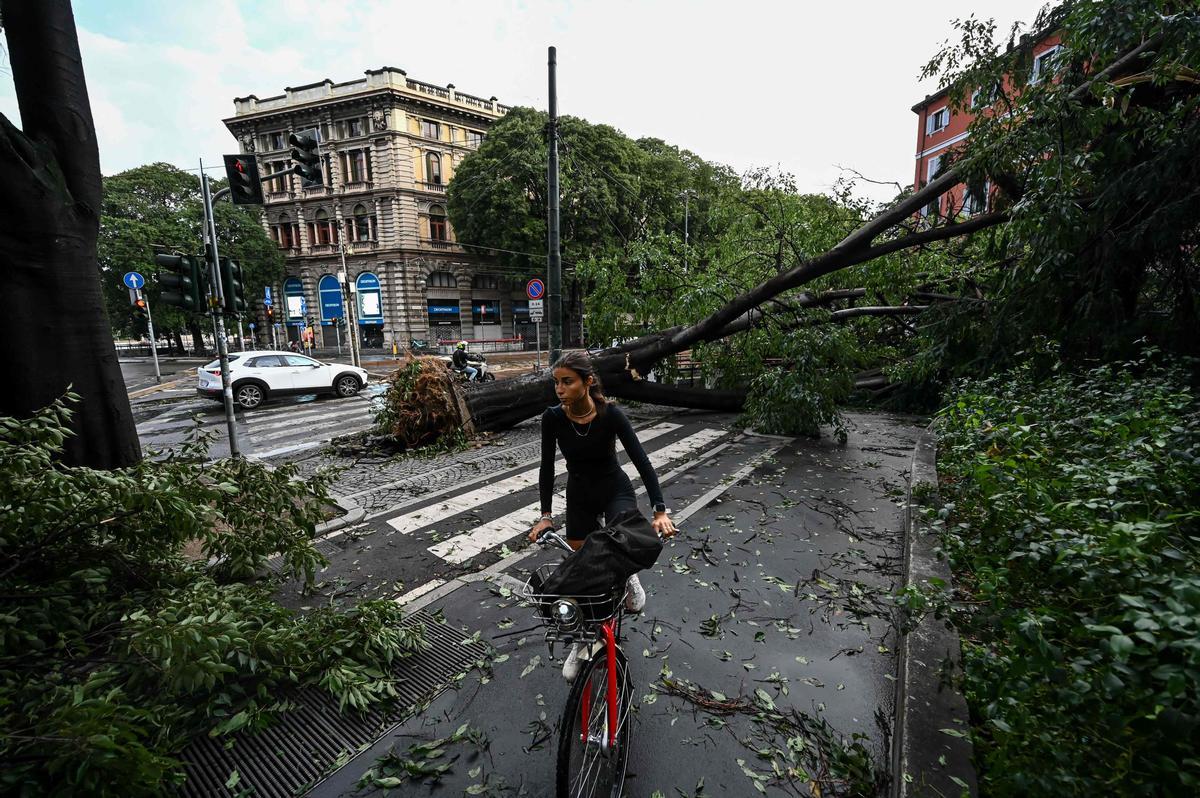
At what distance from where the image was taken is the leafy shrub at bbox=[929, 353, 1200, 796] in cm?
147

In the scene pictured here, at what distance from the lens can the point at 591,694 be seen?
8.38 ft

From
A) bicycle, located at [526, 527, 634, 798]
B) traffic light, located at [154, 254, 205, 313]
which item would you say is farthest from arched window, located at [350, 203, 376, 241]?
bicycle, located at [526, 527, 634, 798]

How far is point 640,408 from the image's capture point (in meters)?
13.9

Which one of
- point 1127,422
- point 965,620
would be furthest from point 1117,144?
point 965,620

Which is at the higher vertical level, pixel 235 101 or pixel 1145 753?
pixel 235 101

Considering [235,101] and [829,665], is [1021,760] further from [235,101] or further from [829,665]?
[235,101]

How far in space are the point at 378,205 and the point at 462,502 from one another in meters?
38.2

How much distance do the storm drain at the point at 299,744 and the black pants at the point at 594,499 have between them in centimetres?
134

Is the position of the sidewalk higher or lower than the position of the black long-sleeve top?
lower

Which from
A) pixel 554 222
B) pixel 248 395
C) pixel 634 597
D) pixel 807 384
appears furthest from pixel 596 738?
pixel 248 395

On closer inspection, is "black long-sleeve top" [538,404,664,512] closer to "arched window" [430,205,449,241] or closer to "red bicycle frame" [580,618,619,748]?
"red bicycle frame" [580,618,619,748]

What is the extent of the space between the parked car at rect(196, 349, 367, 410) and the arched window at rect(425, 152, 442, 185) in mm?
27306

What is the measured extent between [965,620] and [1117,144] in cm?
585

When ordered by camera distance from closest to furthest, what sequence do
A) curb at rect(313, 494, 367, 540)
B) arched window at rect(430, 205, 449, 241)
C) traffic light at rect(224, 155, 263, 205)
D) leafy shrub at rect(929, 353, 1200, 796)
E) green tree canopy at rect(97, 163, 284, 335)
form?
leafy shrub at rect(929, 353, 1200, 796)
curb at rect(313, 494, 367, 540)
traffic light at rect(224, 155, 263, 205)
green tree canopy at rect(97, 163, 284, 335)
arched window at rect(430, 205, 449, 241)
